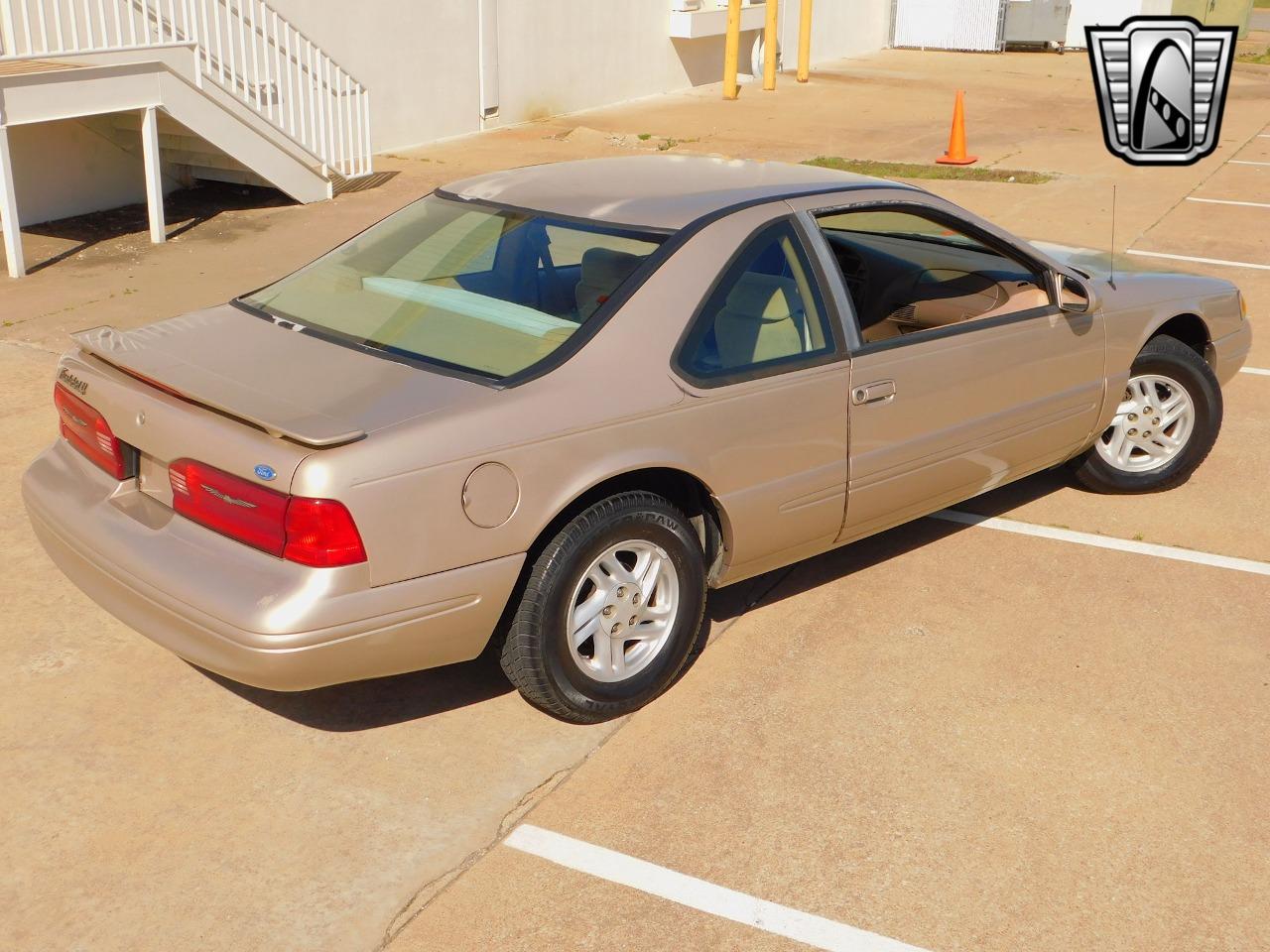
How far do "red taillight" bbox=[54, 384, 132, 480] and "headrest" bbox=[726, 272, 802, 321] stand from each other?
191 centimetres

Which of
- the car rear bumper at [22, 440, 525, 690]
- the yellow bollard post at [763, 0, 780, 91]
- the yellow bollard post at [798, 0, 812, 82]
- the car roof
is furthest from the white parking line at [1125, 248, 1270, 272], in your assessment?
the yellow bollard post at [798, 0, 812, 82]

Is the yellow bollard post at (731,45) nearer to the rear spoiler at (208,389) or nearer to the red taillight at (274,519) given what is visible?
the rear spoiler at (208,389)

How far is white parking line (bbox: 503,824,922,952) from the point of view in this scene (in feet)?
11.1

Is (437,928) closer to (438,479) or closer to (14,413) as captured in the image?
(438,479)

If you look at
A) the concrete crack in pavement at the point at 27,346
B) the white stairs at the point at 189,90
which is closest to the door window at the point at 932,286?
the concrete crack in pavement at the point at 27,346

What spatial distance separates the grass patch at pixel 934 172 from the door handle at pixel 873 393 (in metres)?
10.3

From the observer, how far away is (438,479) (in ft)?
12.2

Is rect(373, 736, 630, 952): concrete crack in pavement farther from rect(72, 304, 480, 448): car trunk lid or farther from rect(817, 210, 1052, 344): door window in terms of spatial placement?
rect(817, 210, 1052, 344): door window

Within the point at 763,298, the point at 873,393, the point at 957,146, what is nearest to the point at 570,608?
the point at 763,298

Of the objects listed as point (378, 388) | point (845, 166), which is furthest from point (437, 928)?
point (845, 166)

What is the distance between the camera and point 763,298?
4531 mm

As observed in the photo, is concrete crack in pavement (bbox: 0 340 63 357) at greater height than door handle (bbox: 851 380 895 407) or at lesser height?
lesser

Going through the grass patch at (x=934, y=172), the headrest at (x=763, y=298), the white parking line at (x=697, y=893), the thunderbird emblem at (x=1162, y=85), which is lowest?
the white parking line at (x=697, y=893)

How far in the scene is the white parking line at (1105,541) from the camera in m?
5.60
